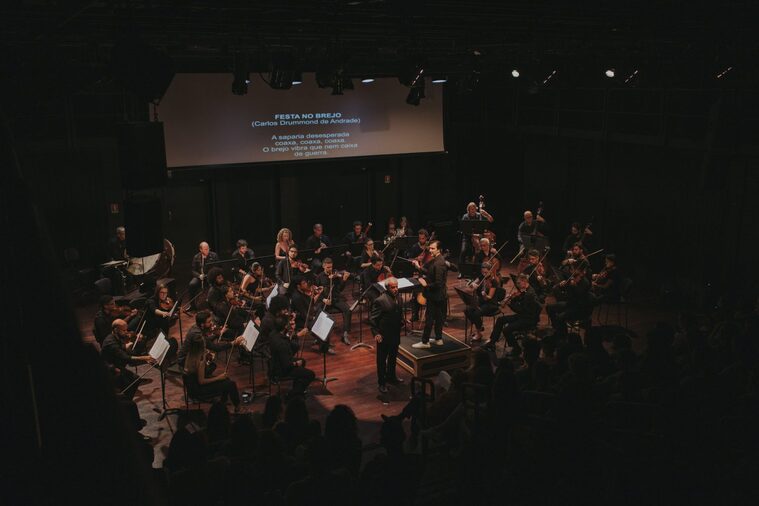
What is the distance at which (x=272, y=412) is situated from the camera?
6535mm

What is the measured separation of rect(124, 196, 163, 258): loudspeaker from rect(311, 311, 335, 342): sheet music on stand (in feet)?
10.7

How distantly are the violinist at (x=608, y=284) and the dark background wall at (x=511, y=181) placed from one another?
1.87 metres

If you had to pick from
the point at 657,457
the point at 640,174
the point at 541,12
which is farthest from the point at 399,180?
the point at 657,457

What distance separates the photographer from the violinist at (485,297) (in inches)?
417

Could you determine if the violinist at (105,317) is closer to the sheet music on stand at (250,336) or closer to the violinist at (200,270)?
the sheet music on stand at (250,336)

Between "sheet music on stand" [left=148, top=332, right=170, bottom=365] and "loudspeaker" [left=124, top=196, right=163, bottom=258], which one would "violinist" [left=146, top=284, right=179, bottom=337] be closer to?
"sheet music on stand" [left=148, top=332, right=170, bottom=365]

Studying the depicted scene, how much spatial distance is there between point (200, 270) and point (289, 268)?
1.74m

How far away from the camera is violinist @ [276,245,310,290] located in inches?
452

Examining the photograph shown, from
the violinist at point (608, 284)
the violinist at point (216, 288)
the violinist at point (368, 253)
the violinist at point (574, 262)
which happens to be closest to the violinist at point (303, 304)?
the violinist at point (216, 288)

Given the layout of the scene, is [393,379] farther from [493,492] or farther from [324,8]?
[324,8]

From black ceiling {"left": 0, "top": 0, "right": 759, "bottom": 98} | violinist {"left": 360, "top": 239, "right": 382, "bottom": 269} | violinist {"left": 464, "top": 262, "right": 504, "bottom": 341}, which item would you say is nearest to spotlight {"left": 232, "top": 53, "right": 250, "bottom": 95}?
black ceiling {"left": 0, "top": 0, "right": 759, "bottom": 98}

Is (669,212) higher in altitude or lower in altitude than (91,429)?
lower

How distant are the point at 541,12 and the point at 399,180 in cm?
1027

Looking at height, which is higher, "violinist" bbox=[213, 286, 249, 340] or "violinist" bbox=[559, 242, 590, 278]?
"violinist" bbox=[559, 242, 590, 278]
